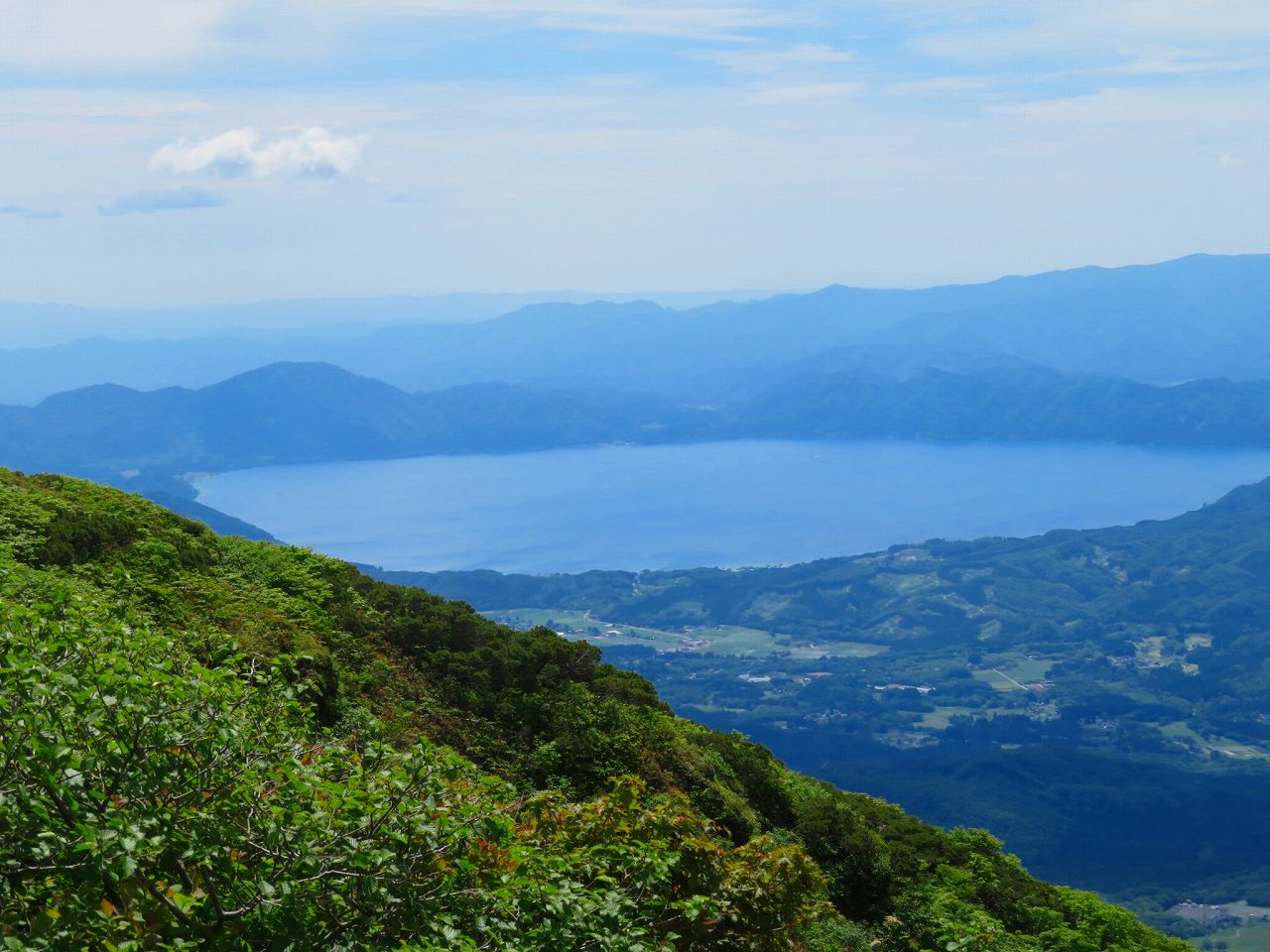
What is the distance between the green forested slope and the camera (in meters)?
6.26

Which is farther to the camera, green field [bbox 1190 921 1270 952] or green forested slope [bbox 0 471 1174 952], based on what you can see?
green field [bbox 1190 921 1270 952]

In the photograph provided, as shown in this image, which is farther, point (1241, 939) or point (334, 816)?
point (1241, 939)

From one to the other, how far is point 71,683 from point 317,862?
1.67 metres

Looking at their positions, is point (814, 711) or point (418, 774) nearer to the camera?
point (418, 774)

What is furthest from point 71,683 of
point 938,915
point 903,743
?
point 903,743

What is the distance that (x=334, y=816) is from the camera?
23.2ft

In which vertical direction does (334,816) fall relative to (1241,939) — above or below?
above

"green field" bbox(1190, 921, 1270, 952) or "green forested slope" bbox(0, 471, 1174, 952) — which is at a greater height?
"green forested slope" bbox(0, 471, 1174, 952)

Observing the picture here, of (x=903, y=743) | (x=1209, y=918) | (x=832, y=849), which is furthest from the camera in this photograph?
(x=903, y=743)

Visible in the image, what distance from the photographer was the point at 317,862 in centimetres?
675

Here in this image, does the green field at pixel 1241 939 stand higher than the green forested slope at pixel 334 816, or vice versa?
the green forested slope at pixel 334 816

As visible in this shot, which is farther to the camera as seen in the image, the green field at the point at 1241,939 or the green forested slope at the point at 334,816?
the green field at the point at 1241,939

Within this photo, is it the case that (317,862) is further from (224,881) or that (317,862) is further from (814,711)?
(814,711)

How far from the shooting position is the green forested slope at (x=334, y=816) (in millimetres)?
6262
